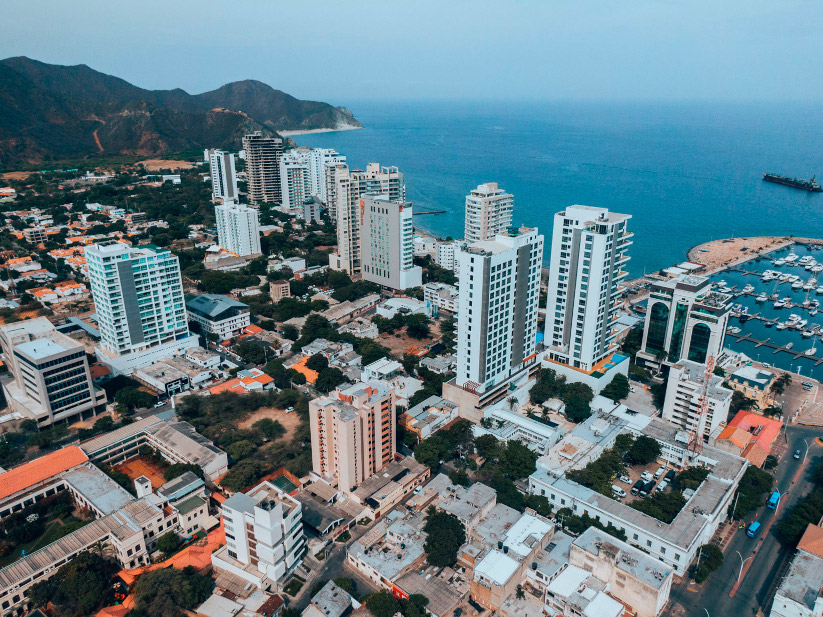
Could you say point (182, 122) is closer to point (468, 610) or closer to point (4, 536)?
point (4, 536)

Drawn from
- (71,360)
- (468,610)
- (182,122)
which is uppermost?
(182,122)

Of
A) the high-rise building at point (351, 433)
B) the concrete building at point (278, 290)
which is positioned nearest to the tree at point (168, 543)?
the high-rise building at point (351, 433)

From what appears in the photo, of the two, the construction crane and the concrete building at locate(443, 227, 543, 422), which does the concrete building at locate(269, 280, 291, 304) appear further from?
the construction crane

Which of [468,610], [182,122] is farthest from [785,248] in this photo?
[182,122]

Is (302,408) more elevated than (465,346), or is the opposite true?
(465,346)

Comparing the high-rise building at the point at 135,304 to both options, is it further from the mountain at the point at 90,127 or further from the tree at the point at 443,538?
the mountain at the point at 90,127
